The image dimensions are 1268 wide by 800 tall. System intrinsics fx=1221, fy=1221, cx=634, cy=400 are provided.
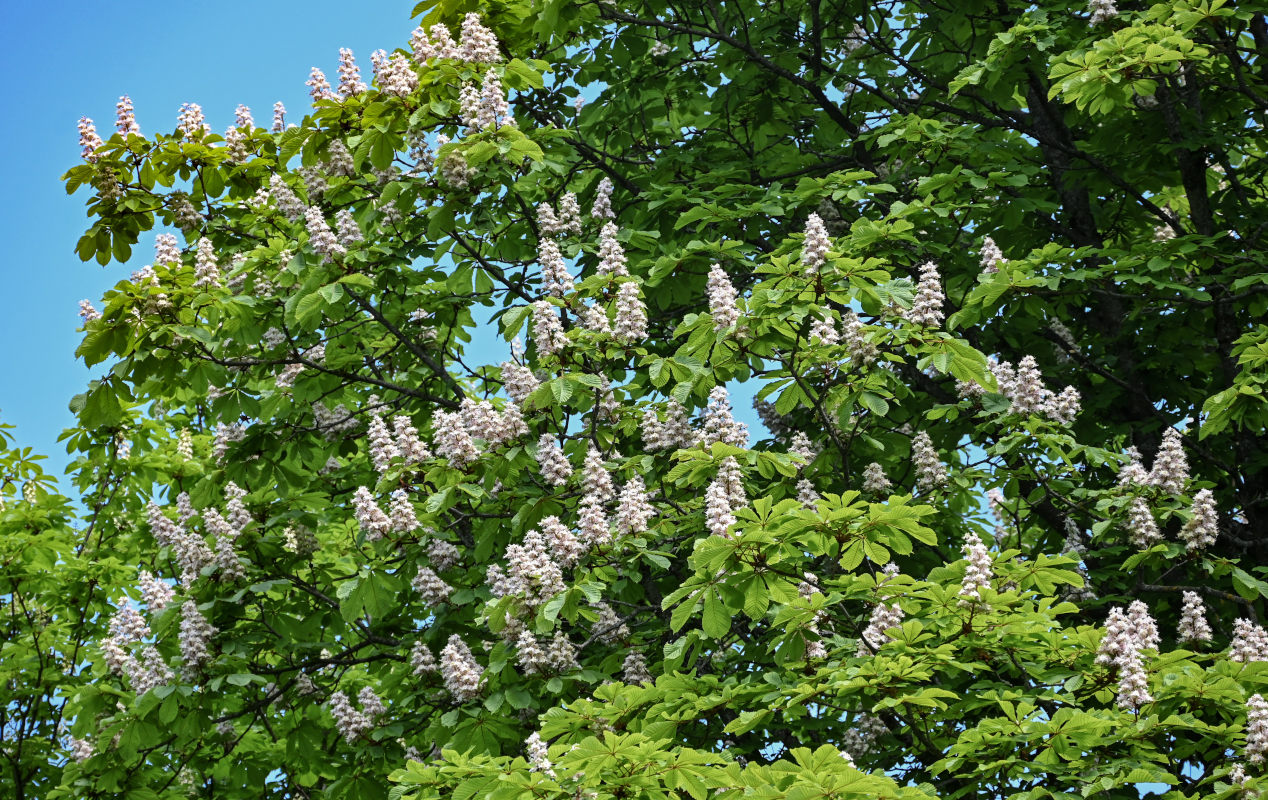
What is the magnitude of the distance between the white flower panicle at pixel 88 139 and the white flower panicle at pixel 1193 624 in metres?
8.21

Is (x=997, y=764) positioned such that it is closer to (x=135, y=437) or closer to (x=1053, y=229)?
(x=1053, y=229)

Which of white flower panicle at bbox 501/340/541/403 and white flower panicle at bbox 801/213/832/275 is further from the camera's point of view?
white flower panicle at bbox 501/340/541/403

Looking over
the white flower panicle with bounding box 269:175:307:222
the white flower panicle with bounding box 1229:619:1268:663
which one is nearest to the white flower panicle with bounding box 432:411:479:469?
the white flower panicle with bounding box 269:175:307:222

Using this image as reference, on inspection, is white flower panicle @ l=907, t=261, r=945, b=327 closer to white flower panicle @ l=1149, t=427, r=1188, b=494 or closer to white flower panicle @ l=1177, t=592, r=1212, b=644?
white flower panicle @ l=1149, t=427, r=1188, b=494

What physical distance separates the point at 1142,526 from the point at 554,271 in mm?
3780

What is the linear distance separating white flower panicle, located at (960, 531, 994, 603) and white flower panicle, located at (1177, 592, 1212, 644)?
6.08 ft

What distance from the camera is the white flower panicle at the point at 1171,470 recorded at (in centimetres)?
732

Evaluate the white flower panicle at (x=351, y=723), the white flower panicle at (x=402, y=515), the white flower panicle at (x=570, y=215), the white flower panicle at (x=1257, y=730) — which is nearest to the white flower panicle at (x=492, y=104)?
the white flower panicle at (x=570, y=215)

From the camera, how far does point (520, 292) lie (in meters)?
8.99

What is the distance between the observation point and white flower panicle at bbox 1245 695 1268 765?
17.4 ft

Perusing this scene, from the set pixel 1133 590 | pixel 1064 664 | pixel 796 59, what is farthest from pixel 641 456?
pixel 796 59


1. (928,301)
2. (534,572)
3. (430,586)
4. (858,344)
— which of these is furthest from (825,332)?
(430,586)

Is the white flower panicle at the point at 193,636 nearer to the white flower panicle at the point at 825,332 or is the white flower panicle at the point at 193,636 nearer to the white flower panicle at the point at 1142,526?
the white flower panicle at the point at 825,332

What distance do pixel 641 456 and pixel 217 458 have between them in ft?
14.4
